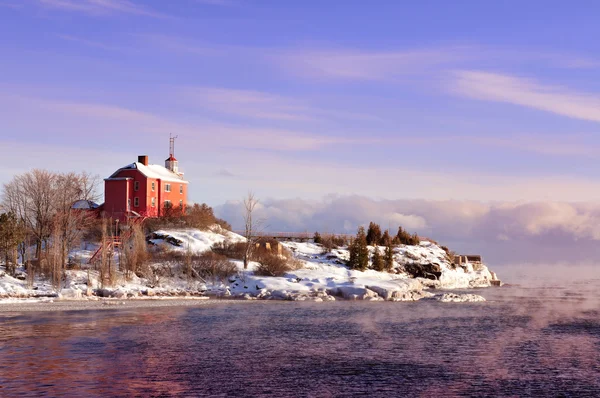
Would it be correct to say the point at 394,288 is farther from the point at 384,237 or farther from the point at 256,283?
the point at 384,237

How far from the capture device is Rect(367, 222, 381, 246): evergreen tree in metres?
98.7

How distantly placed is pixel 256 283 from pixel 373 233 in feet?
127

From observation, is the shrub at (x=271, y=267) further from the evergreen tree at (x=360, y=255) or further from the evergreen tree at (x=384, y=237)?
the evergreen tree at (x=384, y=237)

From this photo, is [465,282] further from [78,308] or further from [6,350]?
[6,350]

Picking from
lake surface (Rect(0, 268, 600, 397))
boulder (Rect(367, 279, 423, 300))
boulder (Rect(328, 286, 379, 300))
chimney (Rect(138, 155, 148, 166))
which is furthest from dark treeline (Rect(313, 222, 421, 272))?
lake surface (Rect(0, 268, 600, 397))

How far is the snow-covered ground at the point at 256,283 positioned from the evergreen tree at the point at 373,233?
9.84 meters

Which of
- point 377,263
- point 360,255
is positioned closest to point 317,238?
point 377,263

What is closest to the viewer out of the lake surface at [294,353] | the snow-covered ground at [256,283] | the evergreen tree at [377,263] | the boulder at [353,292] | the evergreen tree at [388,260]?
the lake surface at [294,353]

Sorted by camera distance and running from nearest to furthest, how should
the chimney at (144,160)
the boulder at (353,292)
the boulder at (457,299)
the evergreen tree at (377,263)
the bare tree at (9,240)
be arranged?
the bare tree at (9,240)
the boulder at (457,299)
the boulder at (353,292)
the evergreen tree at (377,263)
the chimney at (144,160)

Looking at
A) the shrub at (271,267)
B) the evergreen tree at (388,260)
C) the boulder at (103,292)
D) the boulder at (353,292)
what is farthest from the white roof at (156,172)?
the boulder at (353,292)

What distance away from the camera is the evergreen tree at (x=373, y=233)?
3885 inches

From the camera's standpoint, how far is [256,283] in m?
64.1

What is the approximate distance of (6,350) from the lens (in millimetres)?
27312

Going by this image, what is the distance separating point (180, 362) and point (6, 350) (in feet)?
25.7
